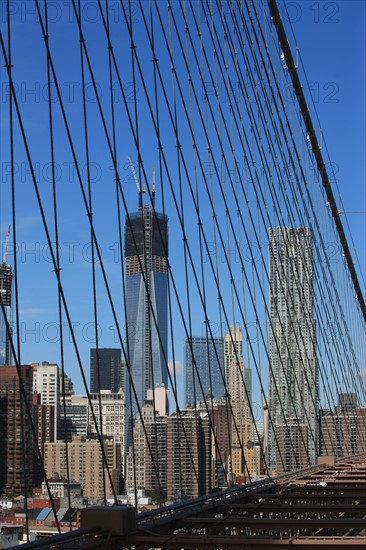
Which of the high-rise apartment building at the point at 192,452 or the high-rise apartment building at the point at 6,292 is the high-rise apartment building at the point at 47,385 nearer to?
the high-rise apartment building at the point at 192,452

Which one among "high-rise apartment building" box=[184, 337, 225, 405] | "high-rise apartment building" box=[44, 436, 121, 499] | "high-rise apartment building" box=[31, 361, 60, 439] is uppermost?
"high-rise apartment building" box=[31, 361, 60, 439]

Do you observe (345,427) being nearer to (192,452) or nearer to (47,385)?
(192,452)

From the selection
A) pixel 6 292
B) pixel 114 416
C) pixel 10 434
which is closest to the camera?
pixel 6 292

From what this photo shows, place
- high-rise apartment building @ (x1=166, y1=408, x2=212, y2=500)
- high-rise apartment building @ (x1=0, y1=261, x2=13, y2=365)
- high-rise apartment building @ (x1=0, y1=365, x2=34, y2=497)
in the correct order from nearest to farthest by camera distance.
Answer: high-rise apartment building @ (x1=0, y1=261, x2=13, y2=365) → high-rise apartment building @ (x1=166, y1=408, x2=212, y2=500) → high-rise apartment building @ (x1=0, y1=365, x2=34, y2=497)

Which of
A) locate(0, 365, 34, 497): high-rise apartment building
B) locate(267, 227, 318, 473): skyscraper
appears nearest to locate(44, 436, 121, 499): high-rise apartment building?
locate(0, 365, 34, 497): high-rise apartment building

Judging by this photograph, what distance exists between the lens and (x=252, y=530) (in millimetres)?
6195

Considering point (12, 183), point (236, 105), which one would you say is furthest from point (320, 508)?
point (236, 105)

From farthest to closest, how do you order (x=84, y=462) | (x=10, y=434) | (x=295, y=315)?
(x=84, y=462) < (x=10, y=434) < (x=295, y=315)

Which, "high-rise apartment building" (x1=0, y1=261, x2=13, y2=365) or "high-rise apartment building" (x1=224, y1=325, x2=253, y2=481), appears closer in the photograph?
"high-rise apartment building" (x1=0, y1=261, x2=13, y2=365)

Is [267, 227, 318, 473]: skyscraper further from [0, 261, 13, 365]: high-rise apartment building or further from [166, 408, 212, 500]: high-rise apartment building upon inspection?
[0, 261, 13, 365]: high-rise apartment building

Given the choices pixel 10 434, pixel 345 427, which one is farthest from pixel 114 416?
pixel 10 434

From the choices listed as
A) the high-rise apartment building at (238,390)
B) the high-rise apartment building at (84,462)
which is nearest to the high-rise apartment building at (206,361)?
the high-rise apartment building at (238,390)

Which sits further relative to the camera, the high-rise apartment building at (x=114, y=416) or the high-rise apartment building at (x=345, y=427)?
the high-rise apartment building at (x=114, y=416)

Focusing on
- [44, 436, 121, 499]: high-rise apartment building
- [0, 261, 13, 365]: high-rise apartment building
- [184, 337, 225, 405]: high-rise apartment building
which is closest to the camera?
[0, 261, 13, 365]: high-rise apartment building
